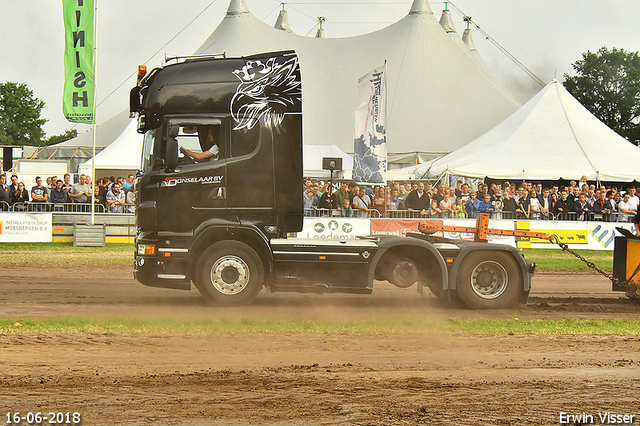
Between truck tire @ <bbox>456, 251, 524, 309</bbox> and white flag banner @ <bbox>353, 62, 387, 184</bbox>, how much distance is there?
9.88 m

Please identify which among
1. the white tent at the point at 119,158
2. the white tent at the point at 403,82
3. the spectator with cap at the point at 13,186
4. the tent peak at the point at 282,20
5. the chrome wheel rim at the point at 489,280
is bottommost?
the chrome wheel rim at the point at 489,280

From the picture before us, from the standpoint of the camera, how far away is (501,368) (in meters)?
7.10

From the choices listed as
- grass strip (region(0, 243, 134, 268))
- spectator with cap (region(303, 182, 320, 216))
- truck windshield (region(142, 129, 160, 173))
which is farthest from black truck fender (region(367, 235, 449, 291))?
spectator with cap (region(303, 182, 320, 216))

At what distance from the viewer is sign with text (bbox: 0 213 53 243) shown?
841 inches

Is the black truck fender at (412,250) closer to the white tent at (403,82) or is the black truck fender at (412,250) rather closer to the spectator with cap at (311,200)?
the spectator with cap at (311,200)

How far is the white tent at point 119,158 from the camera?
30.5 m

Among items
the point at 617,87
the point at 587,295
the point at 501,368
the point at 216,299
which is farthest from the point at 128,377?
the point at 617,87

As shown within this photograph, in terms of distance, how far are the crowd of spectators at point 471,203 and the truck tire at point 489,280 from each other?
32.8 feet

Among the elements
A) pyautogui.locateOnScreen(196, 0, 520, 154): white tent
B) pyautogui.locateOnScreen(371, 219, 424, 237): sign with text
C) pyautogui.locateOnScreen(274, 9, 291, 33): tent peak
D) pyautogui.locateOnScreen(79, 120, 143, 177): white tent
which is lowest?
pyautogui.locateOnScreen(371, 219, 424, 237): sign with text

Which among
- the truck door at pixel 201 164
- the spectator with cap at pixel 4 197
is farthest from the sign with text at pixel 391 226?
the spectator with cap at pixel 4 197

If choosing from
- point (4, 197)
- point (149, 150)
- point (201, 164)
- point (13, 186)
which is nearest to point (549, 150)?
point (13, 186)

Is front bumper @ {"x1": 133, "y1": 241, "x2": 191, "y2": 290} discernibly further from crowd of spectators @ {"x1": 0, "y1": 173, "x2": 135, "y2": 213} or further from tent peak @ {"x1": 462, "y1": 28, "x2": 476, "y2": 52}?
tent peak @ {"x1": 462, "y1": 28, "x2": 476, "y2": 52}

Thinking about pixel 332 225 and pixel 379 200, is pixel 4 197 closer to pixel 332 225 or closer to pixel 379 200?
pixel 332 225

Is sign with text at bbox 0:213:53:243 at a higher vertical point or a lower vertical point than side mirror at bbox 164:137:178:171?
lower
